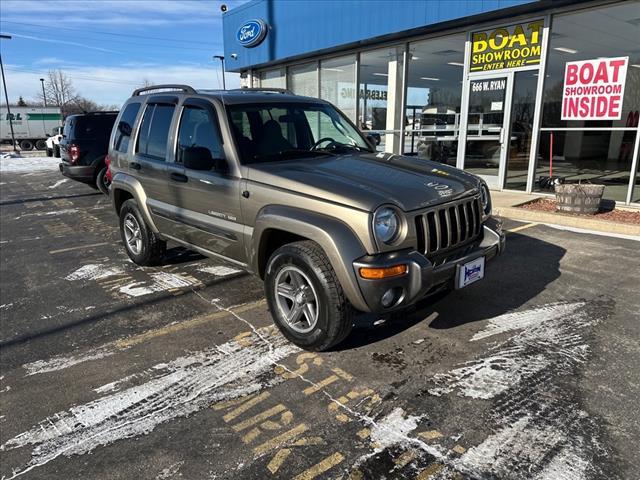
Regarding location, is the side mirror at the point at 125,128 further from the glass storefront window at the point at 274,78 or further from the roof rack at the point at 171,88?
the glass storefront window at the point at 274,78

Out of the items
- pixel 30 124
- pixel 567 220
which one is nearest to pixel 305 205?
pixel 567 220

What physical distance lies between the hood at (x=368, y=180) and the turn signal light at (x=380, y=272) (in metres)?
0.40

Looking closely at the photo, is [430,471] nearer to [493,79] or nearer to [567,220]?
[567,220]

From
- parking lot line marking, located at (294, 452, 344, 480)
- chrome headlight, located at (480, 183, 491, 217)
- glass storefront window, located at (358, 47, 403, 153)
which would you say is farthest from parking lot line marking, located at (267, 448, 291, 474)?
glass storefront window, located at (358, 47, 403, 153)

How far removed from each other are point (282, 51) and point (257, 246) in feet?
43.7

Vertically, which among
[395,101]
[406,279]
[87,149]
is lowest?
[406,279]

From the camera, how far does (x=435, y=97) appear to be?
1230 centimetres

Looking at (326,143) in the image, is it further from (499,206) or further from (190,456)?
(499,206)

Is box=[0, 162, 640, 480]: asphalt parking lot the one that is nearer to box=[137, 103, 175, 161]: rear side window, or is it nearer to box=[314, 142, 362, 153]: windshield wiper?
box=[137, 103, 175, 161]: rear side window

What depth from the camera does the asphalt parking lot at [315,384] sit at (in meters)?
2.46

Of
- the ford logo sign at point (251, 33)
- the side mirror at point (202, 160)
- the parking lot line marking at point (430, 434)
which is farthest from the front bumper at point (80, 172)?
the parking lot line marking at point (430, 434)

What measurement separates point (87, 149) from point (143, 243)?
7.16m

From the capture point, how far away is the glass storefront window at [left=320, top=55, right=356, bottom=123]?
1418cm

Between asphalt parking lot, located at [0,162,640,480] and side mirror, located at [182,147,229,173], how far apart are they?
134 centimetres
